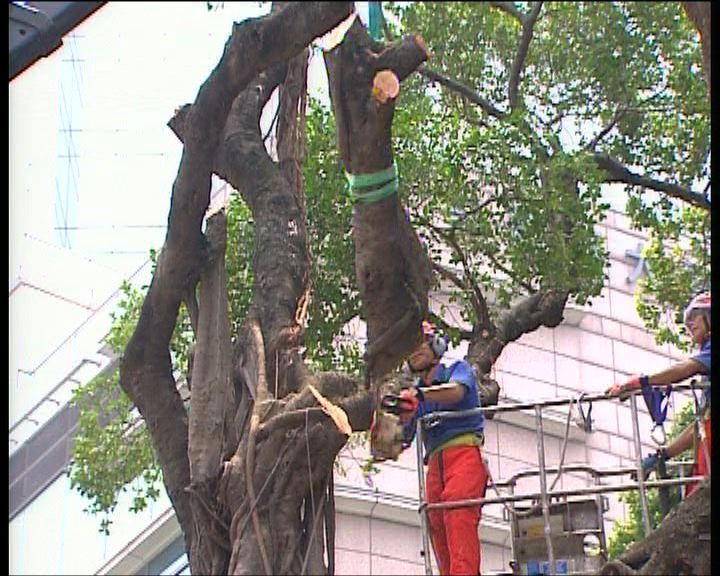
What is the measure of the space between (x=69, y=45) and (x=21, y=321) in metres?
4.42

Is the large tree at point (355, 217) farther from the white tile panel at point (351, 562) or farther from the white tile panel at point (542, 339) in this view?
the white tile panel at point (542, 339)

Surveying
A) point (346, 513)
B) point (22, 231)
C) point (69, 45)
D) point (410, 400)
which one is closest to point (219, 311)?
point (410, 400)

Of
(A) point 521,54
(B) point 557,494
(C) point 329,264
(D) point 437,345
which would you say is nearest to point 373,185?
(D) point 437,345

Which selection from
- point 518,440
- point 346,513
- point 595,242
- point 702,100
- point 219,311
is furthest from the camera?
point 518,440

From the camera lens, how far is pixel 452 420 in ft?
23.9

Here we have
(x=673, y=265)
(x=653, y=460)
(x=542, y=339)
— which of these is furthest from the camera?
(x=542, y=339)

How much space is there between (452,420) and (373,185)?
4.78 ft

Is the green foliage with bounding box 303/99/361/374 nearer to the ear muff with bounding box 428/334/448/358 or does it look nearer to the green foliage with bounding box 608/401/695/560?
the ear muff with bounding box 428/334/448/358

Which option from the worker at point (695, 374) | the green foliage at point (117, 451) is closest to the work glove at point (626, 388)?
the worker at point (695, 374)

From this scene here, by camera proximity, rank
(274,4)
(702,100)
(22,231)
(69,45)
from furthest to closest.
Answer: (69,45), (22,231), (702,100), (274,4)

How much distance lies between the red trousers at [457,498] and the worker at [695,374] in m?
0.70

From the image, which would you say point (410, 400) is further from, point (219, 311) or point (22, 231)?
point (22, 231)

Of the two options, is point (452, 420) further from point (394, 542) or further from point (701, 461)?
point (394, 542)

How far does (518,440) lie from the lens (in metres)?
18.1
